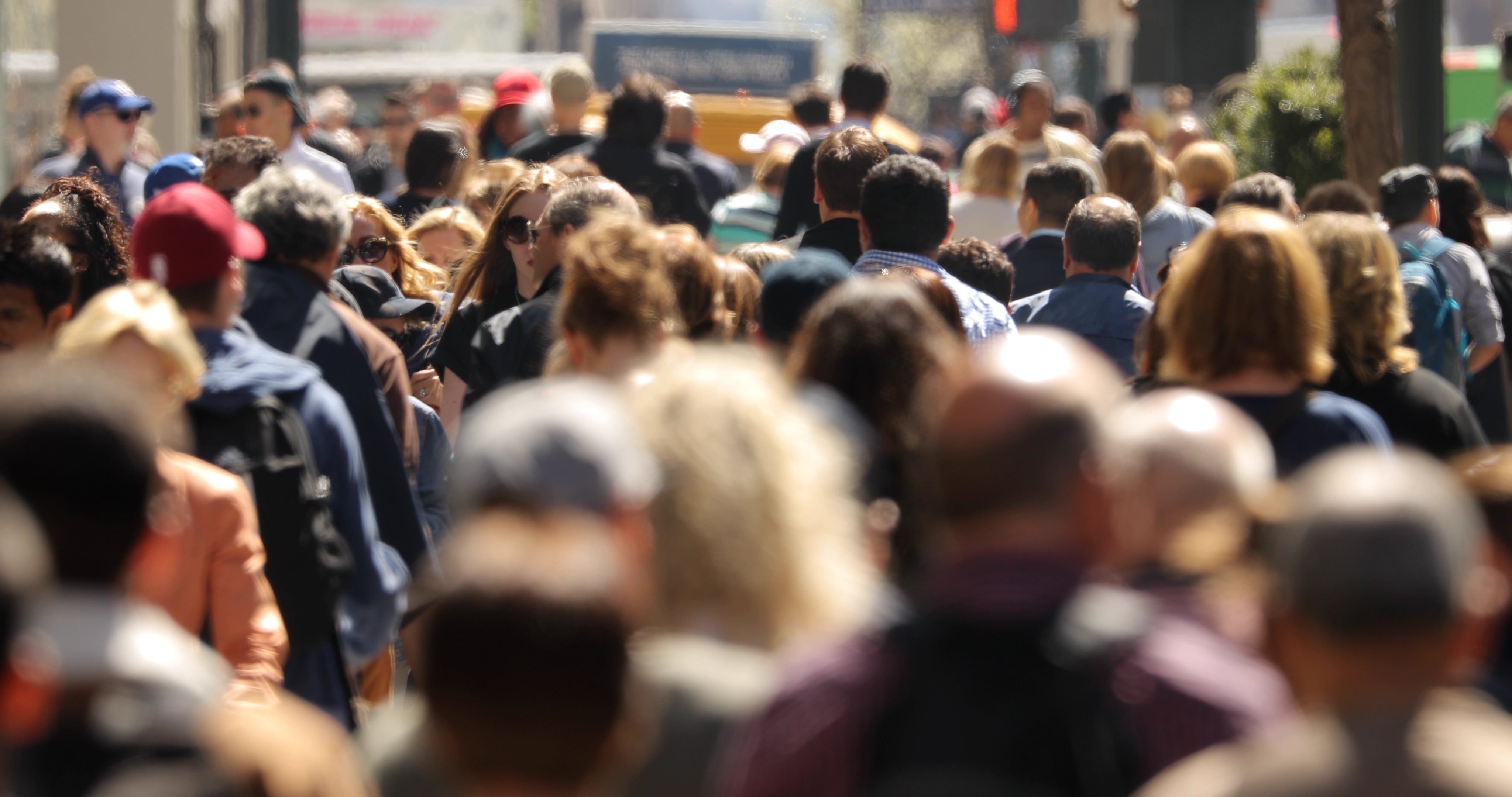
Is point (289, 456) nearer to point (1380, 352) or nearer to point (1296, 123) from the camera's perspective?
point (1380, 352)

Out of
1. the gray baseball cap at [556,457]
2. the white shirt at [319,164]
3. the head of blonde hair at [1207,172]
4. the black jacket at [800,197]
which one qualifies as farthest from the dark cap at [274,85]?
the gray baseball cap at [556,457]

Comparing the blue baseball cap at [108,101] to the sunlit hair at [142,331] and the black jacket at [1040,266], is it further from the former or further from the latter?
the sunlit hair at [142,331]

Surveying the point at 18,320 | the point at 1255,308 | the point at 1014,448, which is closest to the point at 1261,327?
the point at 1255,308

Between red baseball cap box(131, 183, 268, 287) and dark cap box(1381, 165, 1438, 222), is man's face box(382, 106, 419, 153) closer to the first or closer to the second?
dark cap box(1381, 165, 1438, 222)

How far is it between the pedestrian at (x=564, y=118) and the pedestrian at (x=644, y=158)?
0.42 meters

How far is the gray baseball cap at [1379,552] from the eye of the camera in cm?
180

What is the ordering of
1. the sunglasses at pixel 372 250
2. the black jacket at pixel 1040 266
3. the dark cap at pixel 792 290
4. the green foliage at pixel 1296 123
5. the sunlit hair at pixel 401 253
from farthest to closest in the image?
1. the green foliage at pixel 1296 123
2. the black jacket at pixel 1040 266
3. the sunlit hair at pixel 401 253
4. the sunglasses at pixel 372 250
5. the dark cap at pixel 792 290

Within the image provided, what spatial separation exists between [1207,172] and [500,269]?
4450 millimetres

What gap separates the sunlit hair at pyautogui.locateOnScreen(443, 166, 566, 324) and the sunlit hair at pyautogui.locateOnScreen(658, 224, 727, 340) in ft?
4.86

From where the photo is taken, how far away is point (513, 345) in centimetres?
517

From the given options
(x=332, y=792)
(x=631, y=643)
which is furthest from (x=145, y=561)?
(x=631, y=643)

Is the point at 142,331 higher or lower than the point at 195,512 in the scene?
higher

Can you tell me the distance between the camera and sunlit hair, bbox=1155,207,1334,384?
3.94 metres

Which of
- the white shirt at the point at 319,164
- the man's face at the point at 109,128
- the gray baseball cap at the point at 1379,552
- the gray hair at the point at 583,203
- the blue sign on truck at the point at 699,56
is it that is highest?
the blue sign on truck at the point at 699,56
